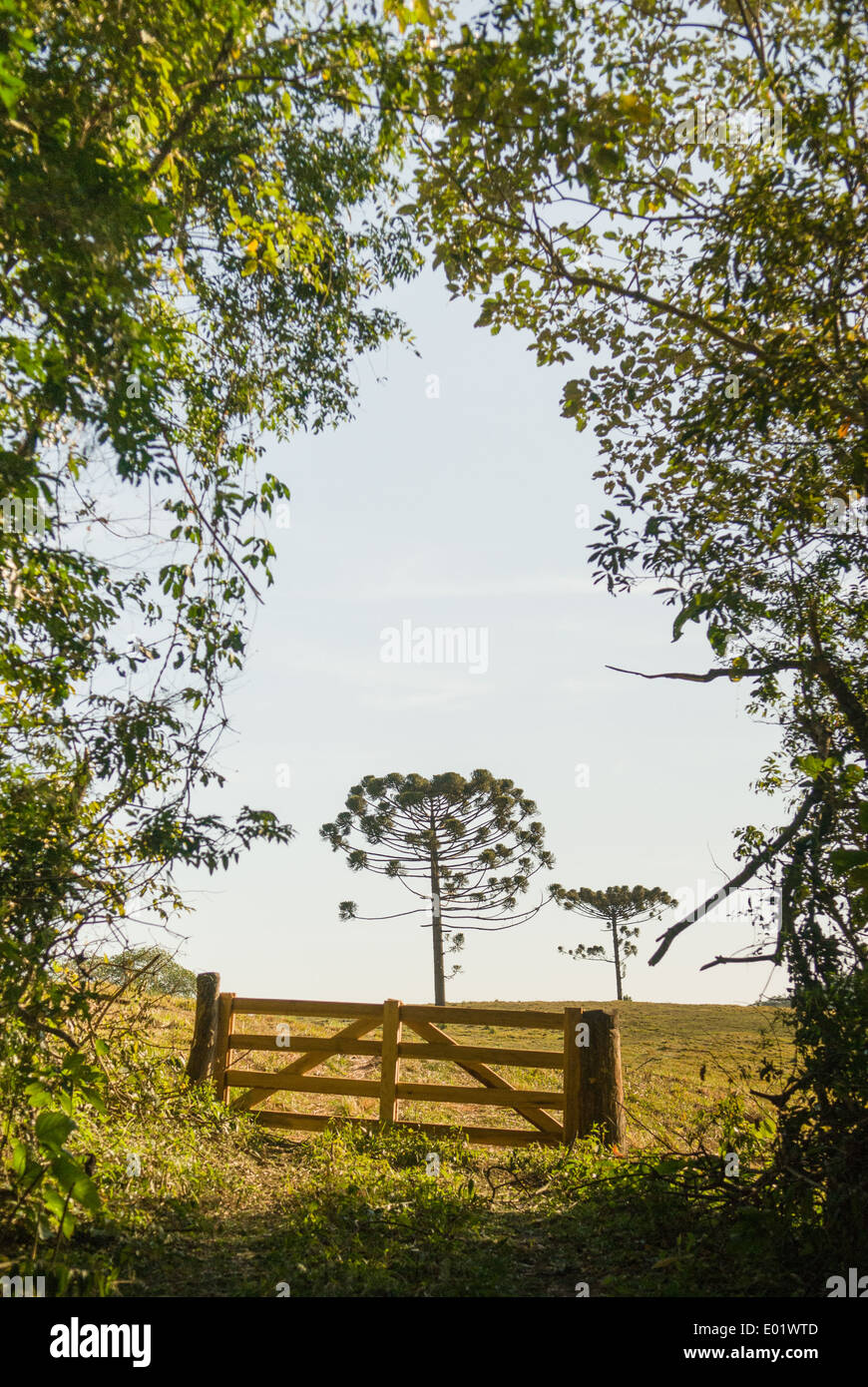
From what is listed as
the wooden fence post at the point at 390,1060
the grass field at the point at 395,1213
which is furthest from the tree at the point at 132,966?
the wooden fence post at the point at 390,1060

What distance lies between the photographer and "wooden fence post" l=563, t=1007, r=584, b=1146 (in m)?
9.27

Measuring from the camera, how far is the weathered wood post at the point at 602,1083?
30.1ft

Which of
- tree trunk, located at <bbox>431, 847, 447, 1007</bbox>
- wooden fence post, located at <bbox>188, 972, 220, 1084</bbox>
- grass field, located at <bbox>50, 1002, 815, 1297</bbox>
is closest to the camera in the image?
grass field, located at <bbox>50, 1002, 815, 1297</bbox>

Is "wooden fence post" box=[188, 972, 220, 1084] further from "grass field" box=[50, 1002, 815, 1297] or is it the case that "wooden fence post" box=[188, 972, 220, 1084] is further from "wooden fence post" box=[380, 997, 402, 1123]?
"wooden fence post" box=[380, 997, 402, 1123]

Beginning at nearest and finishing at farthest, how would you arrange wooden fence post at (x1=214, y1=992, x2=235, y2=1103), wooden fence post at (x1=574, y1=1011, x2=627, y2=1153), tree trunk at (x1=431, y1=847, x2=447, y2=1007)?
wooden fence post at (x1=574, y1=1011, x2=627, y2=1153) → wooden fence post at (x1=214, y1=992, x2=235, y2=1103) → tree trunk at (x1=431, y1=847, x2=447, y2=1007)

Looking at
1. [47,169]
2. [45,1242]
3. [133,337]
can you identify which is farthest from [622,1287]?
[47,169]

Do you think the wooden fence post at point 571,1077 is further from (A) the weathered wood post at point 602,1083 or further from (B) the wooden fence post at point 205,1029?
(B) the wooden fence post at point 205,1029

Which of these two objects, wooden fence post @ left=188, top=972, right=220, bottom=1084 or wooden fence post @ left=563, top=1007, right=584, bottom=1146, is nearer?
wooden fence post @ left=563, top=1007, right=584, bottom=1146

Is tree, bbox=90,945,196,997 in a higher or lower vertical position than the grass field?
higher

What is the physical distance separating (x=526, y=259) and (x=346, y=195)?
2.36 metres

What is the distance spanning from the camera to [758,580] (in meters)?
6.11

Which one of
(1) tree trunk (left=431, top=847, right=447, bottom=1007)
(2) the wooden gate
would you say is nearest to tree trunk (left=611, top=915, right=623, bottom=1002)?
(1) tree trunk (left=431, top=847, right=447, bottom=1007)

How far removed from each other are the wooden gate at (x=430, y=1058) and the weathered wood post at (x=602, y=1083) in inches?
0.4

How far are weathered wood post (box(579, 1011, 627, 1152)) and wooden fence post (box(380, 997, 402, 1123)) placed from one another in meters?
2.13
